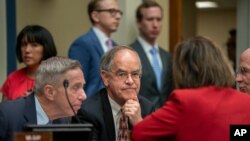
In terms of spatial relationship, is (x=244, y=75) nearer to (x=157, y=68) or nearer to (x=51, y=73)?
(x=51, y=73)

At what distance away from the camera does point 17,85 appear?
17.6ft

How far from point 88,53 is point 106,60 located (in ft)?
4.69

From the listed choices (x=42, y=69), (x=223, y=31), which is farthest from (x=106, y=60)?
(x=223, y=31)

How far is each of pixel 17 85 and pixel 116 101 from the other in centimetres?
139

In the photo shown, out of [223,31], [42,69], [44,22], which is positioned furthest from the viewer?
[223,31]

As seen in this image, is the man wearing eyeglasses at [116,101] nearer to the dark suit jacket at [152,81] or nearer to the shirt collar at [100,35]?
the shirt collar at [100,35]

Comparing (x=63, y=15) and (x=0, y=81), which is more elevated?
(x=63, y=15)

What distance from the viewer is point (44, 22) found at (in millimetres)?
6730

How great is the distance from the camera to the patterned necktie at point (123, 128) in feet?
13.0

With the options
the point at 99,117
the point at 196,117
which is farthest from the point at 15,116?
the point at 196,117

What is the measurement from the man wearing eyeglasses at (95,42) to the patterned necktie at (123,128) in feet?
5.20

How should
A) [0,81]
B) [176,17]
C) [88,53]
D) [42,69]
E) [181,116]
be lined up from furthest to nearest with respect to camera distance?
[176,17], [0,81], [88,53], [42,69], [181,116]

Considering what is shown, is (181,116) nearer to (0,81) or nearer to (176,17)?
(0,81)

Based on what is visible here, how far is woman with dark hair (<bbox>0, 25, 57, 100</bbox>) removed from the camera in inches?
210
